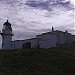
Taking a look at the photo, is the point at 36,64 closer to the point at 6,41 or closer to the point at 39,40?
the point at 39,40

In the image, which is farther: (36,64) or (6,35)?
(6,35)

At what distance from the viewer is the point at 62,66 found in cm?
2695

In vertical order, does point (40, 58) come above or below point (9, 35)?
below

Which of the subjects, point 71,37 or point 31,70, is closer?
point 31,70

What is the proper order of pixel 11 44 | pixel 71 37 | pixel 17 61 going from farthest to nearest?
pixel 71 37, pixel 11 44, pixel 17 61

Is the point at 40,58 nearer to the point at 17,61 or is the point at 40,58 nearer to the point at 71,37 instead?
the point at 17,61

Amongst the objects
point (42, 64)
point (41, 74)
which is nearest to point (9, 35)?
point (42, 64)

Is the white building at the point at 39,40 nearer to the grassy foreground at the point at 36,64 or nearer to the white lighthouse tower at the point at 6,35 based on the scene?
the white lighthouse tower at the point at 6,35

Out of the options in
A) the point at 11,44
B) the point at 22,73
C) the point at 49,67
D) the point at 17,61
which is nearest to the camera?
the point at 22,73

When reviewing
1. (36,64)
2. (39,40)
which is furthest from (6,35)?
(36,64)

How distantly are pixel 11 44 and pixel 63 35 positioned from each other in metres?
13.7

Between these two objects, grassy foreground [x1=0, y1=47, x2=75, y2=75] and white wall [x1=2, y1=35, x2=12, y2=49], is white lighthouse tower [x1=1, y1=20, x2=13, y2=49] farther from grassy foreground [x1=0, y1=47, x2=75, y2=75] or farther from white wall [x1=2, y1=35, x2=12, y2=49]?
grassy foreground [x1=0, y1=47, x2=75, y2=75]

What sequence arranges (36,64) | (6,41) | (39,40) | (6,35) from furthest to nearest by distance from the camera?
1. (6,35)
2. (6,41)
3. (39,40)
4. (36,64)

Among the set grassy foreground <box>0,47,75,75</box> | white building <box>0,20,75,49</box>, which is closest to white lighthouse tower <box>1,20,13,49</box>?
white building <box>0,20,75,49</box>
